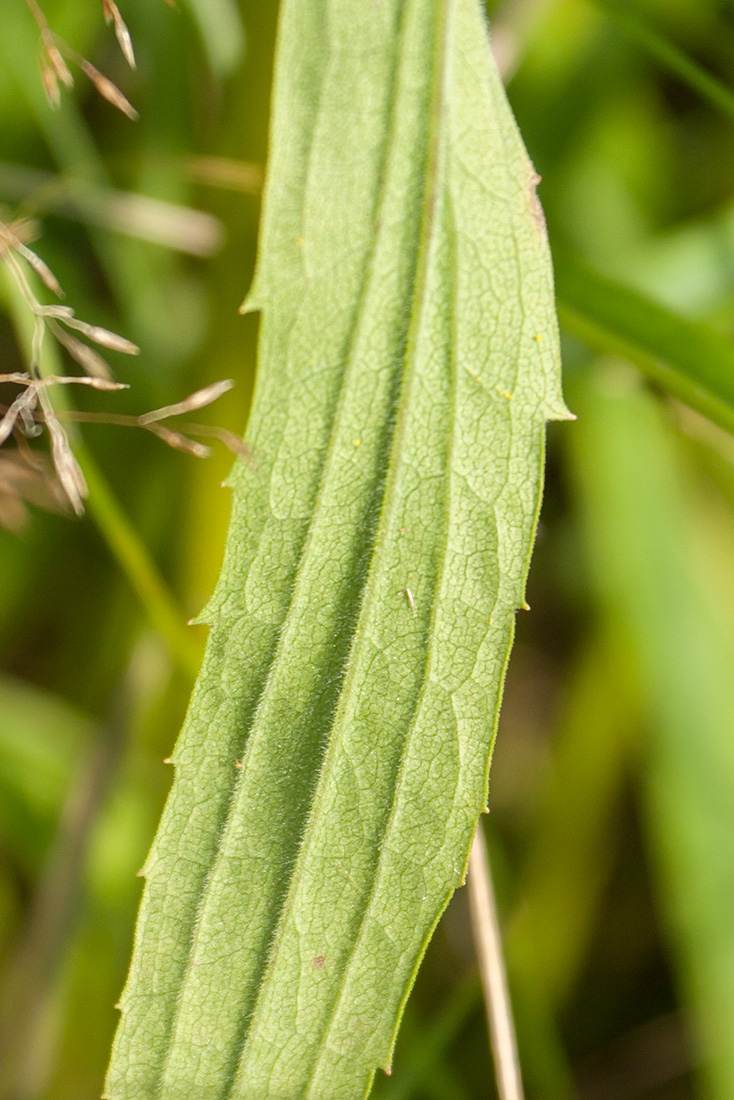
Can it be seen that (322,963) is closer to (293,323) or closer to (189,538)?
(293,323)

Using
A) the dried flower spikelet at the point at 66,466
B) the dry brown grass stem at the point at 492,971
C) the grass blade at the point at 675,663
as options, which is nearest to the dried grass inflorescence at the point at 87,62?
the dried flower spikelet at the point at 66,466

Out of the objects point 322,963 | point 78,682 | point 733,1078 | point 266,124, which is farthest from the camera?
point 78,682

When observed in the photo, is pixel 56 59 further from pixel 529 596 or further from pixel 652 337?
pixel 529 596

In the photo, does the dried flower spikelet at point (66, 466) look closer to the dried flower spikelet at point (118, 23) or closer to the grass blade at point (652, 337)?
the dried flower spikelet at point (118, 23)

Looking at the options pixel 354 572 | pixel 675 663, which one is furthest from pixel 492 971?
pixel 675 663

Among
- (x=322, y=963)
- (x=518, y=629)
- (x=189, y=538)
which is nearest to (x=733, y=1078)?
(x=518, y=629)
